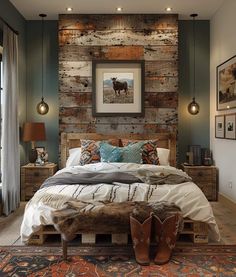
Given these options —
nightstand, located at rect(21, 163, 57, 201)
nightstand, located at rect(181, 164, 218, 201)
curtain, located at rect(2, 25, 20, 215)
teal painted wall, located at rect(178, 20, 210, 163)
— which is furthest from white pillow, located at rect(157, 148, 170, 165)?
curtain, located at rect(2, 25, 20, 215)

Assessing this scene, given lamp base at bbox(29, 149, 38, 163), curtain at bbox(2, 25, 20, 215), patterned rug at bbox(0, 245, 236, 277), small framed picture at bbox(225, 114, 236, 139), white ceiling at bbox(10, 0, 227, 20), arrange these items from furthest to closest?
lamp base at bbox(29, 149, 38, 163), white ceiling at bbox(10, 0, 227, 20), small framed picture at bbox(225, 114, 236, 139), curtain at bbox(2, 25, 20, 215), patterned rug at bbox(0, 245, 236, 277)

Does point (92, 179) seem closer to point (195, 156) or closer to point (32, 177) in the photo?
point (32, 177)

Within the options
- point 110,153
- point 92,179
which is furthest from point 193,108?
point 92,179

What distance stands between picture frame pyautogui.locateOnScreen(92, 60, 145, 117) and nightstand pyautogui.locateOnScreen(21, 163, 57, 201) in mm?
1220

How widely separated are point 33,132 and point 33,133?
2 centimetres

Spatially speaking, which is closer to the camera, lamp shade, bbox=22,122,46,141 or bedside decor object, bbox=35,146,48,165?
lamp shade, bbox=22,122,46,141

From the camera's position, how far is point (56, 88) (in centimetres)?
568

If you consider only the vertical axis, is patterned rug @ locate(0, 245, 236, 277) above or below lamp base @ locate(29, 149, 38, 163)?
below

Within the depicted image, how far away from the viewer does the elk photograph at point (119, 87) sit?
545cm

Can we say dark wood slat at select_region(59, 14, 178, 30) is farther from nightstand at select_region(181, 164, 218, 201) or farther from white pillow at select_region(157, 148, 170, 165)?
nightstand at select_region(181, 164, 218, 201)

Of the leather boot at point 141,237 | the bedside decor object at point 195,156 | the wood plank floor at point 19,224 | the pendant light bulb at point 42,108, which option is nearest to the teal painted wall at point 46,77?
the pendant light bulb at point 42,108

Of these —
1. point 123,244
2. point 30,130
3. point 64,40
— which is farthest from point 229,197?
point 64,40

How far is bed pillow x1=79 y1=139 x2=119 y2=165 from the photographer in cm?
480

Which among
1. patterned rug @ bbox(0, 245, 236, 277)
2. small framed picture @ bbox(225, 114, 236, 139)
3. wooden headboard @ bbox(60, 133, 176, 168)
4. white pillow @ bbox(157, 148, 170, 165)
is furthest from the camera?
wooden headboard @ bbox(60, 133, 176, 168)
